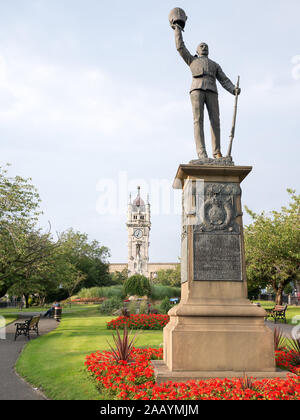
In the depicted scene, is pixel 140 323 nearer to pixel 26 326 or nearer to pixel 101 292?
pixel 26 326

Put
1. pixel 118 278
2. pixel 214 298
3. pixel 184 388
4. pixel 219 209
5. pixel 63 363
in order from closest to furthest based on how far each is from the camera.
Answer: pixel 184 388
pixel 214 298
pixel 219 209
pixel 63 363
pixel 118 278

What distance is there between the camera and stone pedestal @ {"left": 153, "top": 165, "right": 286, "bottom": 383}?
6.68 meters

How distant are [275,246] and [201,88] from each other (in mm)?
22109

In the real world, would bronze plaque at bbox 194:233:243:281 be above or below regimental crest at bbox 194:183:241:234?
below

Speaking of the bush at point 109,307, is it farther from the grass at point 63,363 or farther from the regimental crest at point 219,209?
the regimental crest at point 219,209

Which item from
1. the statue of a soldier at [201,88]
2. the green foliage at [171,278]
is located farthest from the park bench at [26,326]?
the green foliage at [171,278]

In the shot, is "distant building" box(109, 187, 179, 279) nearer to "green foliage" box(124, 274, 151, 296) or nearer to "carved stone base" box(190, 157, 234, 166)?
"green foliage" box(124, 274, 151, 296)

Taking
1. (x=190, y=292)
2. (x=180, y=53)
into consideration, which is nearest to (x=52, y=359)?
(x=190, y=292)

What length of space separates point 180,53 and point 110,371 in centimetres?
687

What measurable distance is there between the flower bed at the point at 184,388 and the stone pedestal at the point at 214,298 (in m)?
0.38

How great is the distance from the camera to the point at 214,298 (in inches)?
286

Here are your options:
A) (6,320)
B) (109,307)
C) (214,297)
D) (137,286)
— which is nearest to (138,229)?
(137,286)

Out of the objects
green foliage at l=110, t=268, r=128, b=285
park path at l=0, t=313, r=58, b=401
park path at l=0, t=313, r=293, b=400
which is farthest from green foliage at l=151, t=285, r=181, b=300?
green foliage at l=110, t=268, r=128, b=285
